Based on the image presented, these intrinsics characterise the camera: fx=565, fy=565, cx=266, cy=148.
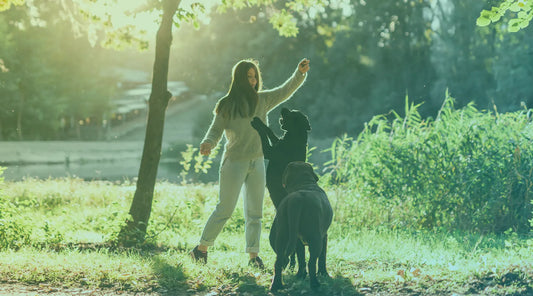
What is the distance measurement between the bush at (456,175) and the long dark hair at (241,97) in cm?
391

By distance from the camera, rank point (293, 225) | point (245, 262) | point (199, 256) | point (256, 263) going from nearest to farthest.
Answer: point (293, 225) → point (256, 263) → point (199, 256) → point (245, 262)

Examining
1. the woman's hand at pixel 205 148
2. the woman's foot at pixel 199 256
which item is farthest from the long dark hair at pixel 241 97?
the woman's foot at pixel 199 256

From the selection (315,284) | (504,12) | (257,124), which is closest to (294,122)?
(257,124)

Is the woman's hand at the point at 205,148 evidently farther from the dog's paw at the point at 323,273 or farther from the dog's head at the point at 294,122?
the dog's paw at the point at 323,273

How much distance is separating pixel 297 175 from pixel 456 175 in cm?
426

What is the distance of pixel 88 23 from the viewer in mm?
10547

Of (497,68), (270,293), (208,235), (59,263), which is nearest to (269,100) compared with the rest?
(208,235)

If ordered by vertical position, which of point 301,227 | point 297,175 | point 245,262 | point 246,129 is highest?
point 246,129

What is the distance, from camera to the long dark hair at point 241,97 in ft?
18.0

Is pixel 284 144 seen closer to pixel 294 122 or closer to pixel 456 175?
pixel 294 122

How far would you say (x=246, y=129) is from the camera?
5.48 metres

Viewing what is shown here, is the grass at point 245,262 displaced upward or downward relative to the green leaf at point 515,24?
downward

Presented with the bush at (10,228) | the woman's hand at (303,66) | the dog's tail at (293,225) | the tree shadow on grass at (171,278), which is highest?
the woman's hand at (303,66)

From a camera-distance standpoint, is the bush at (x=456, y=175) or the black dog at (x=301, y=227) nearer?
the black dog at (x=301, y=227)
